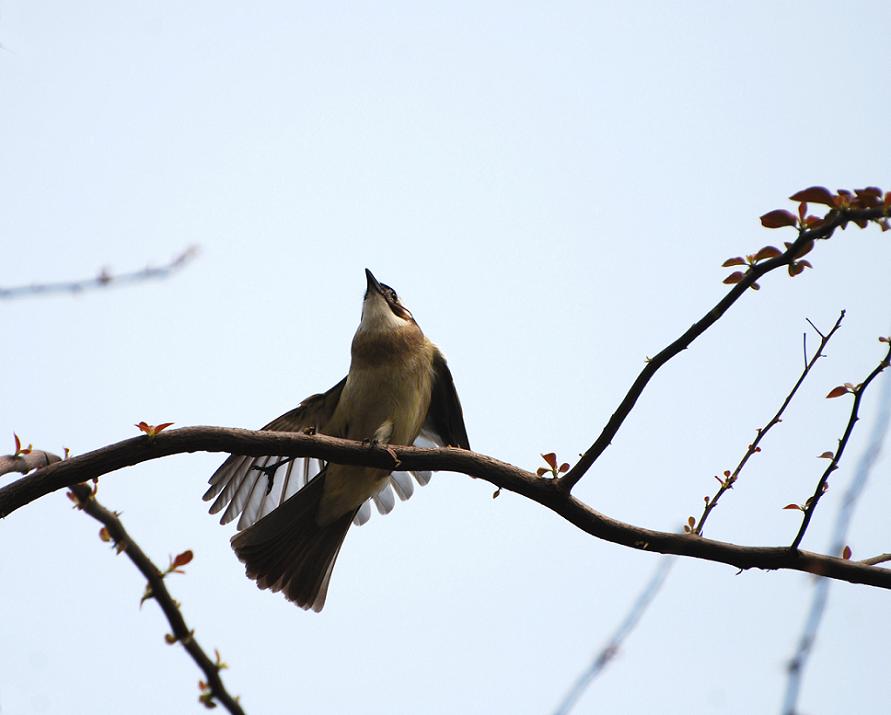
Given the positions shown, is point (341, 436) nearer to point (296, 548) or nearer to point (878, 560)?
point (296, 548)

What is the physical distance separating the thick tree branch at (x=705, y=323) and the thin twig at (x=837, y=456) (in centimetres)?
41

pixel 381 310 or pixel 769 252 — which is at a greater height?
pixel 381 310

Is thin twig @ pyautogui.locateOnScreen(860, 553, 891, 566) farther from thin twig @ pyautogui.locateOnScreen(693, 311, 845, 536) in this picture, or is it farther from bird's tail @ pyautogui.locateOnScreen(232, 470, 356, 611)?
bird's tail @ pyautogui.locateOnScreen(232, 470, 356, 611)

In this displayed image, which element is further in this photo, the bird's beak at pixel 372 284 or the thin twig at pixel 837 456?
the bird's beak at pixel 372 284

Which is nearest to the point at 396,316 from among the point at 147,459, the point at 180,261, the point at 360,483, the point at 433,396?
the point at 433,396

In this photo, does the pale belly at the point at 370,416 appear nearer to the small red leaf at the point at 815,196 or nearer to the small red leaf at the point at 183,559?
the small red leaf at the point at 183,559

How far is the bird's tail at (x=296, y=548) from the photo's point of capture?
16.4 feet

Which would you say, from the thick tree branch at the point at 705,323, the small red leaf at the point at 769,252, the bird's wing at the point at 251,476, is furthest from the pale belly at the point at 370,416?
the small red leaf at the point at 769,252

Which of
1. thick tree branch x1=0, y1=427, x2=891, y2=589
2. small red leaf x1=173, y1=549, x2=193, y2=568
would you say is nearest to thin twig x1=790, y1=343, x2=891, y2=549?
thick tree branch x1=0, y1=427, x2=891, y2=589

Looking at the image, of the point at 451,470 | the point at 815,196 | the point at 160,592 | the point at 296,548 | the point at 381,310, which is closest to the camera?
the point at 815,196

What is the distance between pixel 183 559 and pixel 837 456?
2305 mm

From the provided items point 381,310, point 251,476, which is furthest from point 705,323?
point 251,476

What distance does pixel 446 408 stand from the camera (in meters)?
5.42

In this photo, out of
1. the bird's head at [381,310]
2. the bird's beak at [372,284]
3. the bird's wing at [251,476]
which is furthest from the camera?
the bird's beak at [372,284]
